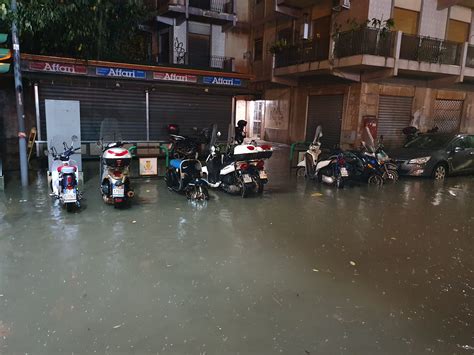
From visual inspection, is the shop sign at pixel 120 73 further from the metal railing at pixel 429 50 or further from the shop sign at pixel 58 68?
the metal railing at pixel 429 50

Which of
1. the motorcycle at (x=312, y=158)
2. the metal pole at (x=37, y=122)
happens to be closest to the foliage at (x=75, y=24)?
the metal pole at (x=37, y=122)

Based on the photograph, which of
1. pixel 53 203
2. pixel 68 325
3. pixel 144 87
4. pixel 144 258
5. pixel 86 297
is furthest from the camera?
pixel 144 87

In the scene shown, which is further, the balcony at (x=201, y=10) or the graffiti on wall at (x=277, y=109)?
the graffiti on wall at (x=277, y=109)

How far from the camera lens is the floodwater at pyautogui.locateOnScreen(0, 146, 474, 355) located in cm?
297

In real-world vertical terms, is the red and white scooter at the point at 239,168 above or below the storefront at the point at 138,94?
below

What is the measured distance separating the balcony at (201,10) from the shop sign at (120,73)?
679 centimetres

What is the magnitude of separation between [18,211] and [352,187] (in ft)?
23.6

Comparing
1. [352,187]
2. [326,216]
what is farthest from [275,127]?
[326,216]

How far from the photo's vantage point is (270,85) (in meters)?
21.1

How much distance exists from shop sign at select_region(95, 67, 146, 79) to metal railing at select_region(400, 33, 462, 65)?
9.69 metres

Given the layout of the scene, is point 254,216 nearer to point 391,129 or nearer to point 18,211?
point 18,211

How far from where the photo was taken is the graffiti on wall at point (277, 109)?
19984mm

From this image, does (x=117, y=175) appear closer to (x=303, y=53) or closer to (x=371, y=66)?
(x=371, y=66)

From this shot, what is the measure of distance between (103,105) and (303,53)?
8.96 meters
